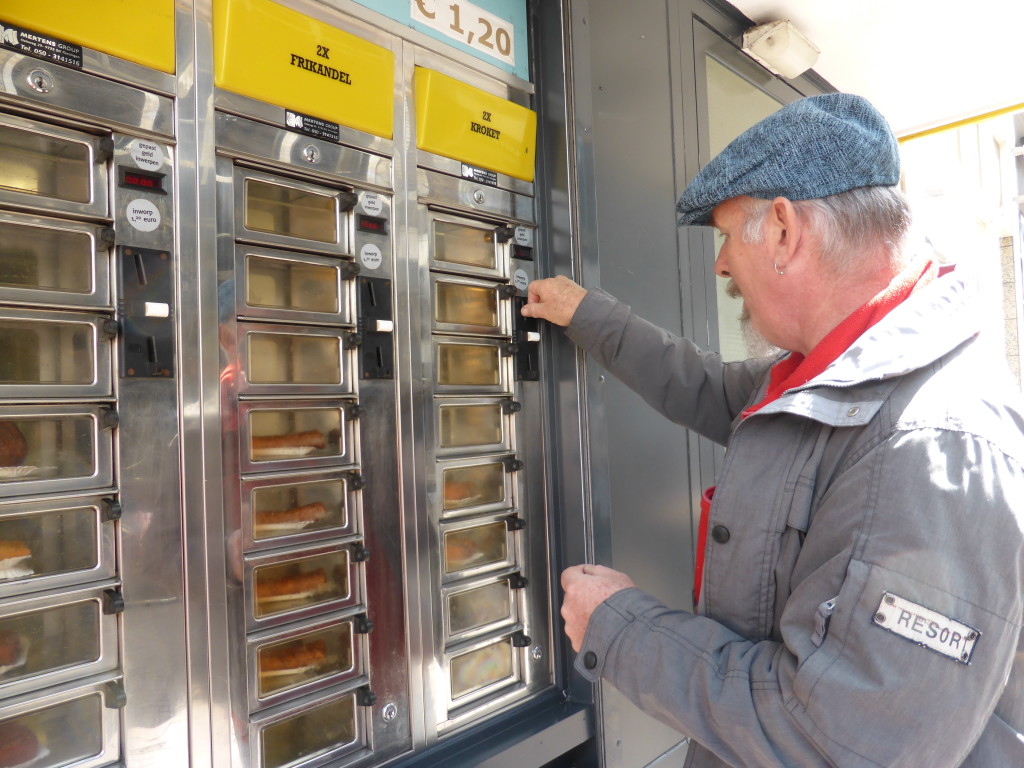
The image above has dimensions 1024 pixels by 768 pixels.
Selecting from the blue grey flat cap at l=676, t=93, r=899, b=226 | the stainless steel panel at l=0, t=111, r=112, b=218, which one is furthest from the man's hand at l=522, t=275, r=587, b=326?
the stainless steel panel at l=0, t=111, r=112, b=218

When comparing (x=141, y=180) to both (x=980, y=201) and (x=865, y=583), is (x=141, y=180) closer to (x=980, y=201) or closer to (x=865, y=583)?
(x=865, y=583)

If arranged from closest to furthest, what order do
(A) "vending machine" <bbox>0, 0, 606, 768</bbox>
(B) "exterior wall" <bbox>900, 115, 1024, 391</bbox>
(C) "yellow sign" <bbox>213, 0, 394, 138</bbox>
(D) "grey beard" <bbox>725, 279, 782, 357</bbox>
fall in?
(A) "vending machine" <bbox>0, 0, 606, 768</bbox>, (C) "yellow sign" <bbox>213, 0, 394, 138</bbox>, (D) "grey beard" <bbox>725, 279, 782, 357</bbox>, (B) "exterior wall" <bbox>900, 115, 1024, 391</bbox>

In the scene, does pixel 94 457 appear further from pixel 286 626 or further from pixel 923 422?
pixel 923 422

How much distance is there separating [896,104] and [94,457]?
15.3ft

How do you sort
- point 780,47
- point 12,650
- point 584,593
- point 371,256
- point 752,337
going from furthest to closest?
point 780,47
point 752,337
point 371,256
point 584,593
point 12,650

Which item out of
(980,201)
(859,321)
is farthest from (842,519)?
(980,201)

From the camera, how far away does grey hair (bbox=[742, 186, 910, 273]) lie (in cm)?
144

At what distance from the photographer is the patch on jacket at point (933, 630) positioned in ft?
3.52

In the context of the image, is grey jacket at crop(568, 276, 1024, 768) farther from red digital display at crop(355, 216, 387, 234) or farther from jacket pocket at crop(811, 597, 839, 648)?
red digital display at crop(355, 216, 387, 234)

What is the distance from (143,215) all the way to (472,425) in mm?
1030

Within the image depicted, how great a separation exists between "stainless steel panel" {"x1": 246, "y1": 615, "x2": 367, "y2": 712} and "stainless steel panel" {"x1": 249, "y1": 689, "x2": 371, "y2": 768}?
0.11ft

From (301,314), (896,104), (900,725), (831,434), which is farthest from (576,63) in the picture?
(896,104)

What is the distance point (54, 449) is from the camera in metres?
1.37

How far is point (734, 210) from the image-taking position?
1608 millimetres
